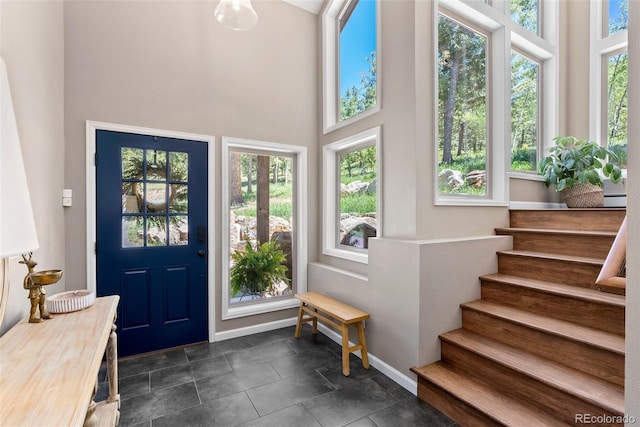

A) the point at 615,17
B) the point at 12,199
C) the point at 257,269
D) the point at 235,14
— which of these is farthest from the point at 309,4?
the point at 12,199

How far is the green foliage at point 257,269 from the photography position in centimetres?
335

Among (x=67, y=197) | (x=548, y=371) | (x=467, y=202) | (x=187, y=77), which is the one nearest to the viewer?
(x=548, y=371)

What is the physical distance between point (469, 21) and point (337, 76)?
146cm

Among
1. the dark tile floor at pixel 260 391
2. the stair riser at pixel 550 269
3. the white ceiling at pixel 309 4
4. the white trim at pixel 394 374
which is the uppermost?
the white ceiling at pixel 309 4

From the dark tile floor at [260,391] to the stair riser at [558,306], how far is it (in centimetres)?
104

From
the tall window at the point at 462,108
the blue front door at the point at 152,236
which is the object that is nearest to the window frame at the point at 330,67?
the tall window at the point at 462,108

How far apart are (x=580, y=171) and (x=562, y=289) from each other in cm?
155

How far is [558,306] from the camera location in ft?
6.82

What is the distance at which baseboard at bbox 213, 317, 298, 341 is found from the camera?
3.11 metres

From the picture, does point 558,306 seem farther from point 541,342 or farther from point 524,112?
point 524,112

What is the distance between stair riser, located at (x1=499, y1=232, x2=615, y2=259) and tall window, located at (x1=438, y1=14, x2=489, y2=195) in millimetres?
598

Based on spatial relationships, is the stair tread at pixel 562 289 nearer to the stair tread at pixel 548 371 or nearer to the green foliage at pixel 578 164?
→ the stair tread at pixel 548 371

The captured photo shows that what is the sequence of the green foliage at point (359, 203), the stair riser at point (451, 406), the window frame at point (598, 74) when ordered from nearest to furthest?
the stair riser at point (451, 406)
the green foliage at point (359, 203)
the window frame at point (598, 74)

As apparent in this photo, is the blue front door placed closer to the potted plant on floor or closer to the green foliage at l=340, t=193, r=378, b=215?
the green foliage at l=340, t=193, r=378, b=215
